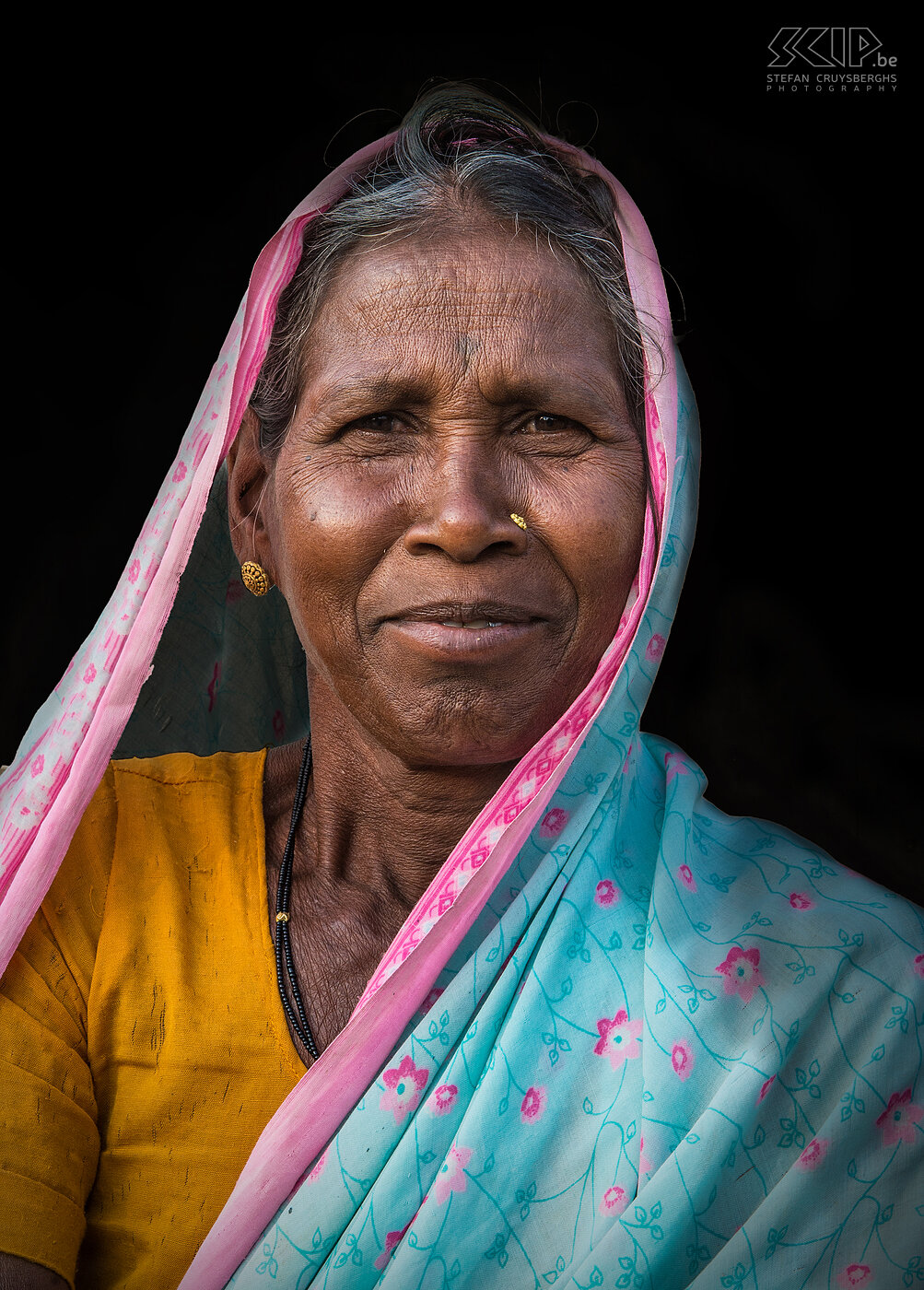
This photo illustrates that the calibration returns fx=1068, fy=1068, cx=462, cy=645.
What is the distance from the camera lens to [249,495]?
6.23 ft

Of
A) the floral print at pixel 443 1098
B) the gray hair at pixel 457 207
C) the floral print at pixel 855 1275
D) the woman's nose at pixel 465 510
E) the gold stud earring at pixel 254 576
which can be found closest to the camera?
the floral print at pixel 855 1275

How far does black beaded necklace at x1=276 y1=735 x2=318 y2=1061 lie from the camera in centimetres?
155

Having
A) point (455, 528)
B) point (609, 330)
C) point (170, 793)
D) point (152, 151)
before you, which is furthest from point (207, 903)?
point (152, 151)

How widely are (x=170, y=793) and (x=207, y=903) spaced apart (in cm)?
22

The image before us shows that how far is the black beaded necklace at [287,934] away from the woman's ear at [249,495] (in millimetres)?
396

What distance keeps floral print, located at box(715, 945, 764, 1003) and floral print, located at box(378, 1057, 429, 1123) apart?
1.41 ft

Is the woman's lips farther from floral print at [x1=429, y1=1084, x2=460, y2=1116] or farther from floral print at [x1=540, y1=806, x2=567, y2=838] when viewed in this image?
floral print at [x1=429, y1=1084, x2=460, y2=1116]

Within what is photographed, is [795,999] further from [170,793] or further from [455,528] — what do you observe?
[170,793]

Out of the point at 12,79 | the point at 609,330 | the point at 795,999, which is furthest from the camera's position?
the point at 12,79

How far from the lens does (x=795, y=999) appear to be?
1.43 metres

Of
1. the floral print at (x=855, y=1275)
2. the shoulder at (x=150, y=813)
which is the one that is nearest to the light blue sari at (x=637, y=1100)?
the floral print at (x=855, y=1275)

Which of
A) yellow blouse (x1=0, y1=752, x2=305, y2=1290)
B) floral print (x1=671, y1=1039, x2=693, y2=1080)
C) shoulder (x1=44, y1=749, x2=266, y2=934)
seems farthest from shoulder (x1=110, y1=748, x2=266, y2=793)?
floral print (x1=671, y1=1039, x2=693, y2=1080)

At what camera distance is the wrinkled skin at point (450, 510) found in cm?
156

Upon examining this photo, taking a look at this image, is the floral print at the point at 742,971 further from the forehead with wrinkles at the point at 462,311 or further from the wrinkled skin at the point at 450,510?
the forehead with wrinkles at the point at 462,311
